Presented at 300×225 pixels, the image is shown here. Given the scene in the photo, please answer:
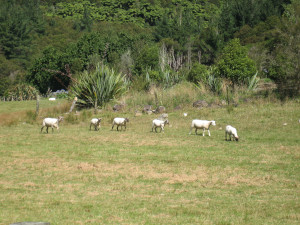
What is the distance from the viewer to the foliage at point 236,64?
104ft

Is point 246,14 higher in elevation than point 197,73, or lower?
higher

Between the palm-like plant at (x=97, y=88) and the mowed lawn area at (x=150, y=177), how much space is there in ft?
31.8

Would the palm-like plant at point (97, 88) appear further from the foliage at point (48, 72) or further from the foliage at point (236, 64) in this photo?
the foliage at point (48, 72)

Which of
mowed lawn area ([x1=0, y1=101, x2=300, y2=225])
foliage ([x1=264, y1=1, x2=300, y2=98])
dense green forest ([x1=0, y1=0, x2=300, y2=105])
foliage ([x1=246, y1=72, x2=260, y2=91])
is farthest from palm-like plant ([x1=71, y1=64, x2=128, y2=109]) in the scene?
foliage ([x1=264, y1=1, x2=300, y2=98])

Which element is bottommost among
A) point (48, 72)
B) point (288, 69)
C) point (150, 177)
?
point (48, 72)

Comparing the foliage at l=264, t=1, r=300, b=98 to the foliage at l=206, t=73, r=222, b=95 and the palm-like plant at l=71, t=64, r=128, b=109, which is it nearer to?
the foliage at l=206, t=73, r=222, b=95

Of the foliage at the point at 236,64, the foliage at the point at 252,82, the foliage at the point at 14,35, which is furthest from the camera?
the foliage at the point at 14,35

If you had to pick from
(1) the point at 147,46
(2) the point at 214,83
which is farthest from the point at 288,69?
(1) the point at 147,46

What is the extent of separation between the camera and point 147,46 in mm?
51375

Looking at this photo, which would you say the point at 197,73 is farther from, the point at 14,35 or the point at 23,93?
the point at 14,35

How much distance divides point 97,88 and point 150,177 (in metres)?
19.9

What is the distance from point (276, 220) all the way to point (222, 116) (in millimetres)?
17717

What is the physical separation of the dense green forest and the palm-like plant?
163 millimetres

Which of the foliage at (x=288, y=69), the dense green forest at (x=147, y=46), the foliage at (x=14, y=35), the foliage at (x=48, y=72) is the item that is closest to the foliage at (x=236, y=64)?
the dense green forest at (x=147, y=46)
